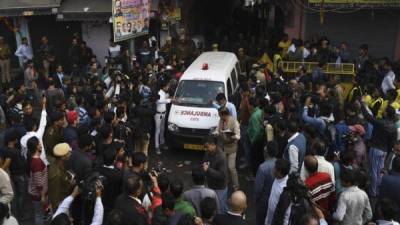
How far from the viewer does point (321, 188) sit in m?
5.88

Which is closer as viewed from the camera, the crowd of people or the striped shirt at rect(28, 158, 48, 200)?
the crowd of people

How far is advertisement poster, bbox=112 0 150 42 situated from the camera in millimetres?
12266

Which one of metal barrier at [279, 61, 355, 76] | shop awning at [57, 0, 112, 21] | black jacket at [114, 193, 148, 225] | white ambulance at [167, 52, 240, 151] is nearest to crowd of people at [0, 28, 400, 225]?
black jacket at [114, 193, 148, 225]

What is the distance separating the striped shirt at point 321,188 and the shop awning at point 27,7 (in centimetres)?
1255

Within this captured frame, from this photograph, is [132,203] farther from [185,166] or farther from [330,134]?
[185,166]

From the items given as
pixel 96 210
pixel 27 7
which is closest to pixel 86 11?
pixel 27 7

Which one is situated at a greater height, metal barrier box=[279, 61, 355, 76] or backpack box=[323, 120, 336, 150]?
metal barrier box=[279, 61, 355, 76]

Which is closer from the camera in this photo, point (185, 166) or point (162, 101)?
point (185, 166)

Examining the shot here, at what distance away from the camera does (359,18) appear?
655 inches

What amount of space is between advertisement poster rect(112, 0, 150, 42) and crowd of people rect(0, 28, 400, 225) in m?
1.00

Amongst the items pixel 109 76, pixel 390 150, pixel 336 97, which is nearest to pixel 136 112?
pixel 109 76

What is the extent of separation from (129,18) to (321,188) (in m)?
8.65

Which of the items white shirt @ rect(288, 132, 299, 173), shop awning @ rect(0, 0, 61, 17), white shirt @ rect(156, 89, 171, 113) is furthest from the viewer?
shop awning @ rect(0, 0, 61, 17)

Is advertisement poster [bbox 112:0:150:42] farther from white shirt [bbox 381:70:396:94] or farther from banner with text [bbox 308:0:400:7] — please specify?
white shirt [bbox 381:70:396:94]
